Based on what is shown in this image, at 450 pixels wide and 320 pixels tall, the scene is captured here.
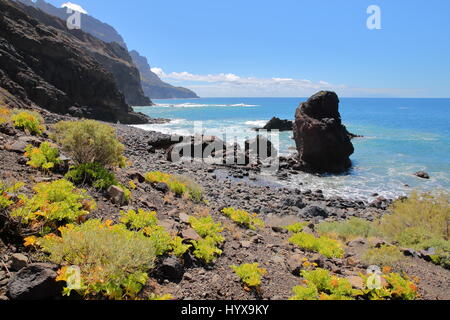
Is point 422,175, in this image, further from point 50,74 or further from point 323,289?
point 50,74

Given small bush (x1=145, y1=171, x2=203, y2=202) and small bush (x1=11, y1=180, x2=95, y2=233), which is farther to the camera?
small bush (x1=145, y1=171, x2=203, y2=202)

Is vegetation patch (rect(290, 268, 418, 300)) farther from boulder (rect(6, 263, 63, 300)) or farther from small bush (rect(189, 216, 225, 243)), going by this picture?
boulder (rect(6, 263, 63, 300))

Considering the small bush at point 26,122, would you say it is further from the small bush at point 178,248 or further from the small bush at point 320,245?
the small bush at point 320,245

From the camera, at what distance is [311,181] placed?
22609 mm

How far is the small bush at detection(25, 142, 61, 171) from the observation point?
6461mm

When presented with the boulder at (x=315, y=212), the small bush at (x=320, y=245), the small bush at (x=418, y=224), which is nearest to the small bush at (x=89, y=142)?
the small bush at (x=320, y=245)

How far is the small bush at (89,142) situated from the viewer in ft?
25.1

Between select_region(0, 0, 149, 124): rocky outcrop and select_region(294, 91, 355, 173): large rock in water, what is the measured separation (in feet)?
109

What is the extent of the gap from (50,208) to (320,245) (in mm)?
6458

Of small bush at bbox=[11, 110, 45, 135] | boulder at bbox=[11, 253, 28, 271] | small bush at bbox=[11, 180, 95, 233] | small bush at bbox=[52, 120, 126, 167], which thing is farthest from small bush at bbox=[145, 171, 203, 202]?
boulder at bbox=[11, 253, 28, 271]

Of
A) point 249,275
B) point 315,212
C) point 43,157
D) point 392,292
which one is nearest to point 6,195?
point 43,157
